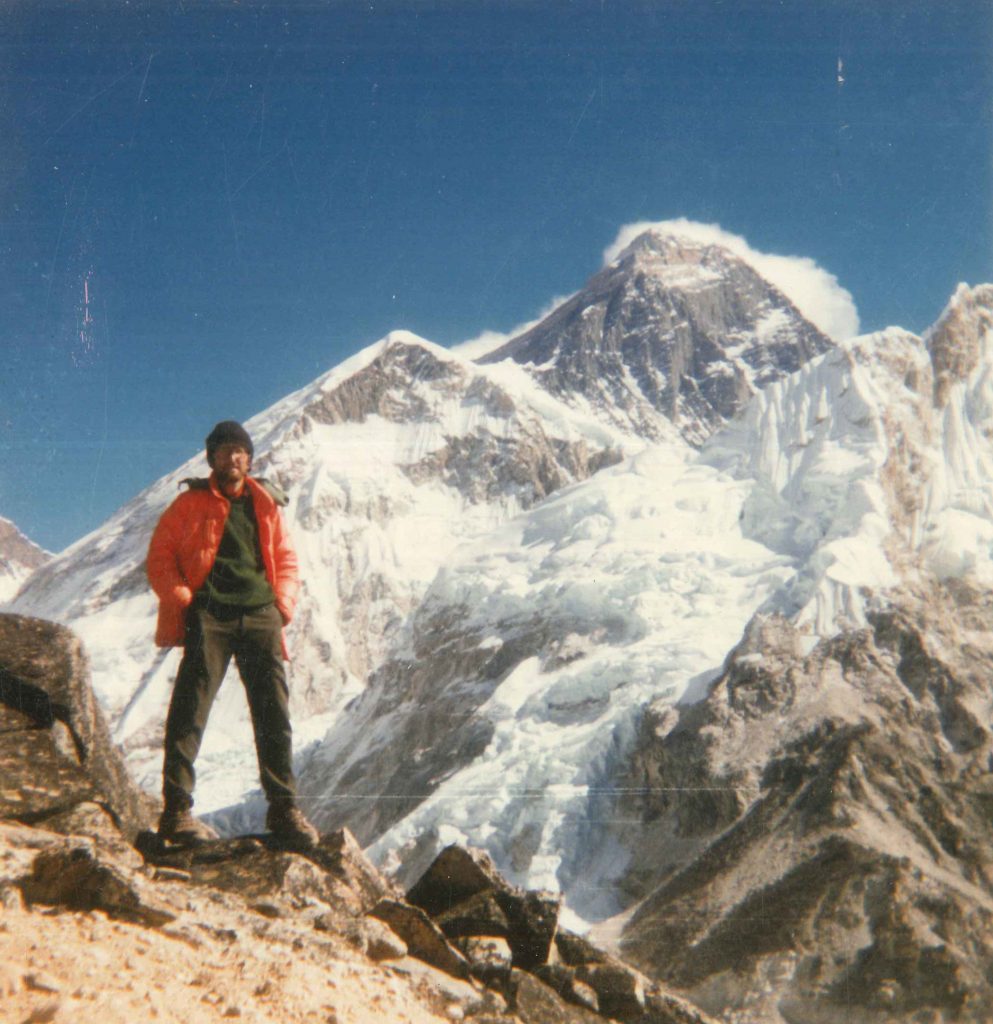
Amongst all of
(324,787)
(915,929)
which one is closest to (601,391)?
(324,787)

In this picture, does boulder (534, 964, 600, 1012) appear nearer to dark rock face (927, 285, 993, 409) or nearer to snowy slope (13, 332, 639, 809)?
snowy slope (13, 332, 639, 809)

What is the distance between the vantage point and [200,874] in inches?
199

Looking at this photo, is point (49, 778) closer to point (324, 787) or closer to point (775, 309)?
point (324, 787)

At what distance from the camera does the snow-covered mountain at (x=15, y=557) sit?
498 feet

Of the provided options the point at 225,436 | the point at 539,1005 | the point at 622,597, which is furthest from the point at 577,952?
the point at 622,597

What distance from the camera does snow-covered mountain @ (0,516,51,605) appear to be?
5979 inches

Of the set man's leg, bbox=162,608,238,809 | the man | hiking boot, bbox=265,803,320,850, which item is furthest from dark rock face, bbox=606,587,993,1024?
man's leg, bbox=162,608,238,809

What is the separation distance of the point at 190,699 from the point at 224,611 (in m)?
0.47

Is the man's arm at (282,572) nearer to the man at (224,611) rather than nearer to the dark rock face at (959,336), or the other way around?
the man at (224,611)

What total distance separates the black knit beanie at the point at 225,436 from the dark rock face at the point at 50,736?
4.47ft

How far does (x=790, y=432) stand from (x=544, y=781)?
1341 inches

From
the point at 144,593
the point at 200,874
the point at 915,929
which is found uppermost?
the point at 144,593

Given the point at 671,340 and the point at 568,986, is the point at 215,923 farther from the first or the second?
the point at 671,340

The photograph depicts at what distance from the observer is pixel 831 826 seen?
3494cm
